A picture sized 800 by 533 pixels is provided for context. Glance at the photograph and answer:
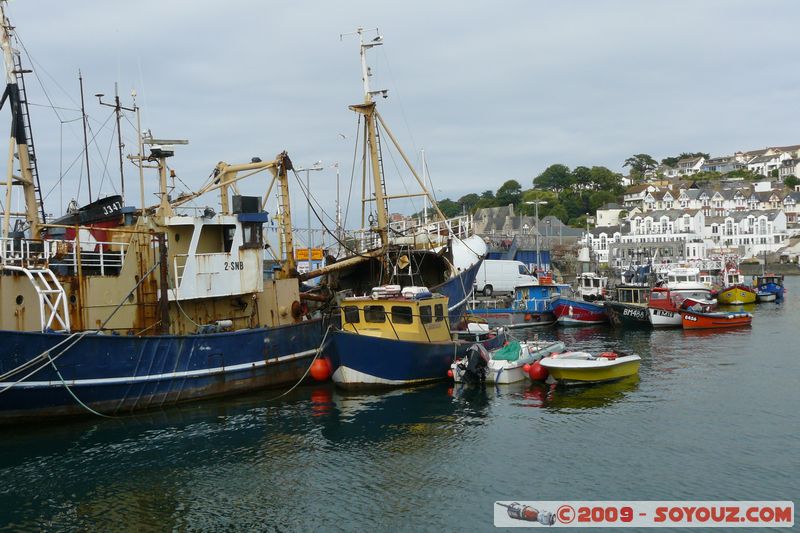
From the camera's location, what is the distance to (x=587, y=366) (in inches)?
1011

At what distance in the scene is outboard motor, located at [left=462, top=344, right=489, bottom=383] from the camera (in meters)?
25.8

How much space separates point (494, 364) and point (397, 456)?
916 centimetres

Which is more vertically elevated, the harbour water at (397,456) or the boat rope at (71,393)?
the boat rope at (71,393)

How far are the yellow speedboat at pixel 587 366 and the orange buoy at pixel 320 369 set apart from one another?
7824 millimetres

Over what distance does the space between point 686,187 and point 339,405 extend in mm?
155738

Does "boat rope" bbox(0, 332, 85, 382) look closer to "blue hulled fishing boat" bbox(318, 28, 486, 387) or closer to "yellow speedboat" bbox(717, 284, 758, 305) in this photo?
"blue hulled fishing boat" bbox(318, 28, 486, 387)

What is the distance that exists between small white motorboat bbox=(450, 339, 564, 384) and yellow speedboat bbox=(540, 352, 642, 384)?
98cm

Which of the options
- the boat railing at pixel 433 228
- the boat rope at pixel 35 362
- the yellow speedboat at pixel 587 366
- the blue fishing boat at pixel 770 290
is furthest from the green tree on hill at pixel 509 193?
the boat rope at pixel 35 362

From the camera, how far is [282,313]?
2716cm

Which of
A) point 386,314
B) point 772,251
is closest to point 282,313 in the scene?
point 386,314

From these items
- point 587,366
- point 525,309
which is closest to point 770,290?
point 525,309

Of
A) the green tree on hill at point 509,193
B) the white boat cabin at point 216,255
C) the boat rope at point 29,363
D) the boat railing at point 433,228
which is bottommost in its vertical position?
the boat rope at point 29,363

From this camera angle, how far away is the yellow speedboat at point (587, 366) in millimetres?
25766

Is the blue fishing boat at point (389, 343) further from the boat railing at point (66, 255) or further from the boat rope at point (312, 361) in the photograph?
the boat railing at point (66, 255)
